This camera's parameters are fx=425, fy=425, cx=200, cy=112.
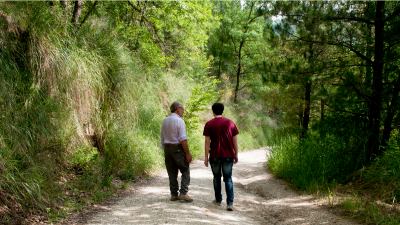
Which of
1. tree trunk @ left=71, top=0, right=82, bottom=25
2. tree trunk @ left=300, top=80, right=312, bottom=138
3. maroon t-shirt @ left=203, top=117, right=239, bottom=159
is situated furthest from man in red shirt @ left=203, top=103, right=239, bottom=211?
tree trunk @ left=300, top=80, right=312, bottom=138

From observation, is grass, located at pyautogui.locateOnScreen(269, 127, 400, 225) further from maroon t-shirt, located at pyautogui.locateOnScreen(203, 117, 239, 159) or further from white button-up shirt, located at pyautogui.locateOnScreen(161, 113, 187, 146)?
white button-up shirt, located at pyautogui.locateOnScreen(161, 113, 187, 146)

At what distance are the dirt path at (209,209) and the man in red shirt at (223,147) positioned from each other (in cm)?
62

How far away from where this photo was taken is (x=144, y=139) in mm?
13117

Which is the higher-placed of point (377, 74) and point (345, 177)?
point (377, 74)

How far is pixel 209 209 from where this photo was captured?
307 inches

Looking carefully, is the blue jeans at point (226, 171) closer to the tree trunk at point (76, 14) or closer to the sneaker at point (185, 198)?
the sneaker at point (185, 198)

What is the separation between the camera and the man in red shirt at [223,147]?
7.87 metres

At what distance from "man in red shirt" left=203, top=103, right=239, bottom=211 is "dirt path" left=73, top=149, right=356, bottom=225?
624mm

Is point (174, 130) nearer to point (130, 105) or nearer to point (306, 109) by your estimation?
point (130, 105)

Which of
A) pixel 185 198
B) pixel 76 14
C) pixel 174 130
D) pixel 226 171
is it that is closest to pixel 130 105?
pixel 76 14

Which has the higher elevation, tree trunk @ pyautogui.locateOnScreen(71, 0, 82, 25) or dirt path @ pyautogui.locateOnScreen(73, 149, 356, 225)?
tree trunk @ pyautogui.locateOnScreen(71, 0, 82, 25)

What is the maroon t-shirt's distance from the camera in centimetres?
786

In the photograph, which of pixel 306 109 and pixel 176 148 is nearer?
pixel 176 148

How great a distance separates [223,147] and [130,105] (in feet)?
15.9
